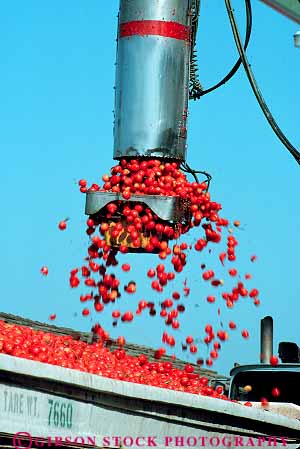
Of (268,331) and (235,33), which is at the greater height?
(235,33)

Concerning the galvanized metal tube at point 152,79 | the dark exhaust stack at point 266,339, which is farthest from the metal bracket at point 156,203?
the dark exhaust stack at point 266,339

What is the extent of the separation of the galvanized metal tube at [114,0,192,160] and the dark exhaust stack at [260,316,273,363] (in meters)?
3.54

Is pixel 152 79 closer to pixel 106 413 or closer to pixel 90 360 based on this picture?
pixel 90 360

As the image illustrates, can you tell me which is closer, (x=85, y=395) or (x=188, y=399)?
(x=85, y=395)

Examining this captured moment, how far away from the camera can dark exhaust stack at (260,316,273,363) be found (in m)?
12.4

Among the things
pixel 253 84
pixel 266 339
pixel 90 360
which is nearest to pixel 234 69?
pixel 253 84

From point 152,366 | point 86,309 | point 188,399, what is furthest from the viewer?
point 86,309

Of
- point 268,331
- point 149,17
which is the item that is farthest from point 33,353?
point 268,331

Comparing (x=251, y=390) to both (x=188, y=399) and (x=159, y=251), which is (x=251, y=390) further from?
(x=188, y=399)

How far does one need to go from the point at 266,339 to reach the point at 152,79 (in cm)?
434

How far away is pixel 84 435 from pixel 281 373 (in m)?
4.59

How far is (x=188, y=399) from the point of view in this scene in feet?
23.0

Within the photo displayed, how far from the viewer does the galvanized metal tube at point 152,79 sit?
30.7ft

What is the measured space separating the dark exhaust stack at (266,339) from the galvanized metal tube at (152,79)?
3.54m
